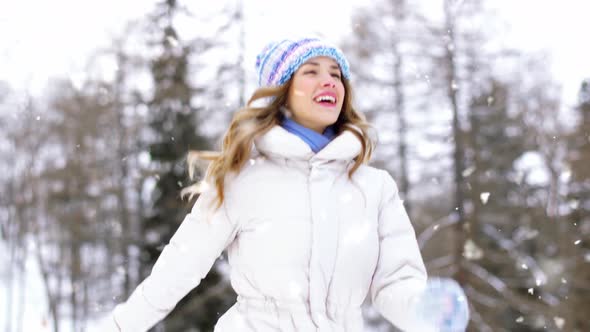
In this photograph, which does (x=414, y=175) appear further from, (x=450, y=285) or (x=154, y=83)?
(x=450, y=285)

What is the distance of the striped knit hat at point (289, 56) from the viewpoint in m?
2.55

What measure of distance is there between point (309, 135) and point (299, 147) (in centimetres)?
11

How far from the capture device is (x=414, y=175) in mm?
14477

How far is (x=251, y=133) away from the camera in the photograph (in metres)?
2.50

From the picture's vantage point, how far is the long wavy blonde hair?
249cm

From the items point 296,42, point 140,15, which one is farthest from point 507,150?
point 296,42

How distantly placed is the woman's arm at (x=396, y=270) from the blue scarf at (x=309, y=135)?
0.27m

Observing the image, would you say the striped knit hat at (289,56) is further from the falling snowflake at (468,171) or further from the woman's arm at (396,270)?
the falling snowflake at (468,171)

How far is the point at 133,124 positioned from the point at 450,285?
16.0 metres

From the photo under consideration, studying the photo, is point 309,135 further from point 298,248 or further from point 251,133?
point 298,248

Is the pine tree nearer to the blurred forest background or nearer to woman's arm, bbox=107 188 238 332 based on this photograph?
the blurred forest background

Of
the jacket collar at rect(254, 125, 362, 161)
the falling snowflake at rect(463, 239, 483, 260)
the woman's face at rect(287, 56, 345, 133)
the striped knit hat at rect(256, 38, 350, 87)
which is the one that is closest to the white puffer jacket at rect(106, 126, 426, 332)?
the jacket collar at rect(254, 125, 362, 161)

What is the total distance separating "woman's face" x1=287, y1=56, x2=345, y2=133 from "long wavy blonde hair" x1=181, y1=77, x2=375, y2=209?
7 cm

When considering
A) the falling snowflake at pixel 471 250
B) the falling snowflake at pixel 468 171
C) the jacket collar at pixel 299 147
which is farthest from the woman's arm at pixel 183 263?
the falling snowflake at pixel 468 171
